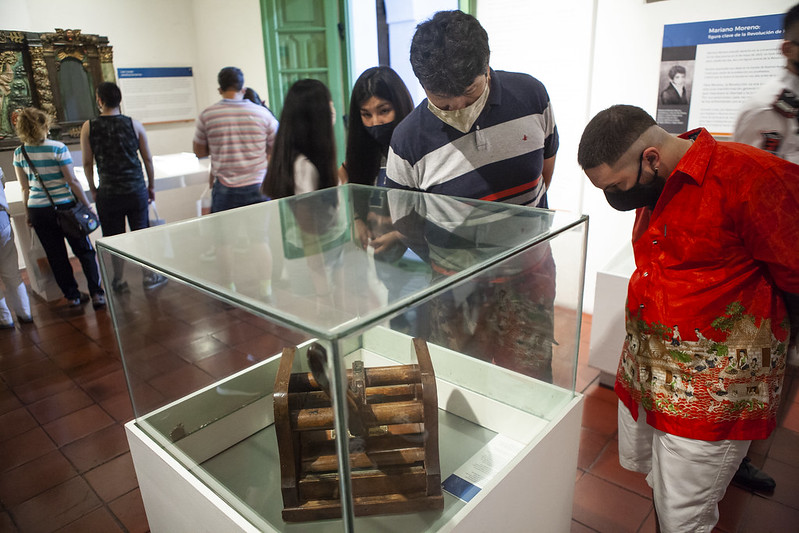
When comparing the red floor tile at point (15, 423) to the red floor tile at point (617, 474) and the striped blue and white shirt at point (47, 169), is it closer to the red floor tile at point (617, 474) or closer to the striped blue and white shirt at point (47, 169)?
the striped blue and white shirt at point (47, 169)

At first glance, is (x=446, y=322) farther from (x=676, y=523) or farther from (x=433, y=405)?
(x=676, y=523)

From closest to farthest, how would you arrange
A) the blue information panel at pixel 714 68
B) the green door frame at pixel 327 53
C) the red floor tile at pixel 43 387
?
the blue information panel at pixel 714 68
the red floor tile at pixel 43 387
the green door frame at pixel 327 53

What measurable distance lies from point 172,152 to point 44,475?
478cm

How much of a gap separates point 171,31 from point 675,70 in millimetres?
5505

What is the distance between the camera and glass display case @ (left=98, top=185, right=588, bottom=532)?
1074mm

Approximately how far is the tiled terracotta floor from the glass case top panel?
36cm

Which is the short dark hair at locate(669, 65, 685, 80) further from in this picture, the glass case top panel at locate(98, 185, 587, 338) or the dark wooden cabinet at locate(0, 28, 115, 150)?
the dark wooden cabinet at locate(0, 28, 115, 150)

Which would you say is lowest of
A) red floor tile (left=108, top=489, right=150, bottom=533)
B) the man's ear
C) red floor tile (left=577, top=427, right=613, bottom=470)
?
red floor tile (left=108, top=489, right=150, bottom=533)

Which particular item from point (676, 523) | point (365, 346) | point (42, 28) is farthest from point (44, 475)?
point (42, 28)

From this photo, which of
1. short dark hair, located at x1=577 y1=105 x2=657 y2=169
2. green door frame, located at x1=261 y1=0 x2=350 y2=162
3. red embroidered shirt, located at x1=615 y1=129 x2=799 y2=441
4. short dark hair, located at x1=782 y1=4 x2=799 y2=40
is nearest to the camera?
red embroidered shirt, located at x1=615 y1=129 x2=799 y2=441

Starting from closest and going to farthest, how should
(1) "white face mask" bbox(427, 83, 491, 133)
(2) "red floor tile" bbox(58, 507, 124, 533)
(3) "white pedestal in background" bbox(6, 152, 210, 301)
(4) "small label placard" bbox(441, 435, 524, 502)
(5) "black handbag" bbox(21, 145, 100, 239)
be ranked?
(4) "small label placard" bbox(441, 435, 524, 502) < (1) "white face mask" bbox(427, 83, 491, 133) < (2) "red floor tile" bbox(58, 507, 124, 533) < (5) "black handbag" bbox(21, 145, 100, 239) < (3) "white pedestal in background" bbox(6, 152, 210, 301)

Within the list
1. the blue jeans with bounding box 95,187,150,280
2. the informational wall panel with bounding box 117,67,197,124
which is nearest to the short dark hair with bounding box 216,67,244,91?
the blue jeans with bounding box 95,187,150,280

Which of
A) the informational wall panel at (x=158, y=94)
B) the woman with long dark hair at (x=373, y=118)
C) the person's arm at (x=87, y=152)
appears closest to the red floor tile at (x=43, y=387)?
the person's arm at (x=87, y=152)

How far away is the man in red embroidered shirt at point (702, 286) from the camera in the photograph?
1.41 m
